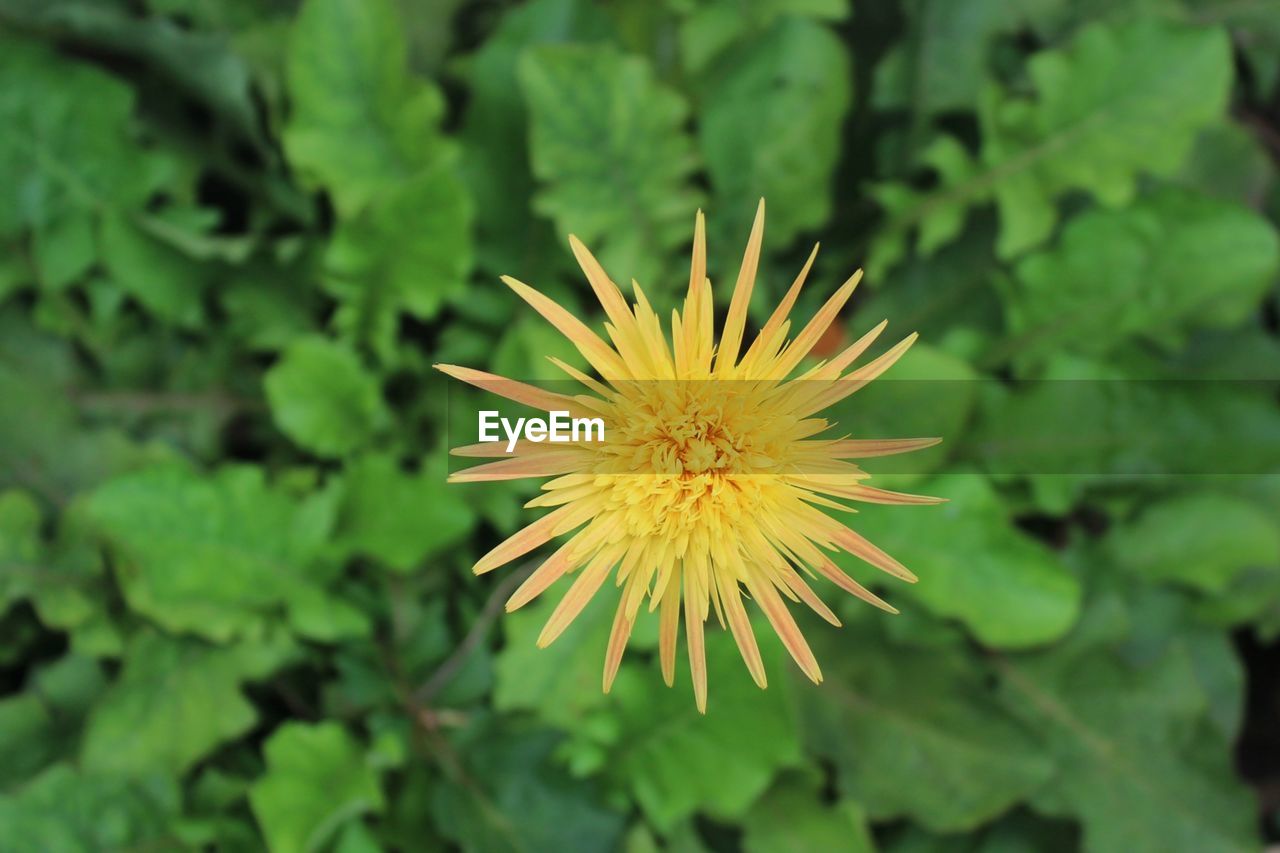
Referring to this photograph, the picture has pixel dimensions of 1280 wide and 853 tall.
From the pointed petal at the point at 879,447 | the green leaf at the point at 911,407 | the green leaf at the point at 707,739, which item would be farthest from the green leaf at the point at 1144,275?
the pointed petal at the point at 879,447

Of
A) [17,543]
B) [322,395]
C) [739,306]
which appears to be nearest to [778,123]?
[322,395]

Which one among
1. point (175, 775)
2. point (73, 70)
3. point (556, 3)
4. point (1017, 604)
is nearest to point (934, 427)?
point (1017, 604)

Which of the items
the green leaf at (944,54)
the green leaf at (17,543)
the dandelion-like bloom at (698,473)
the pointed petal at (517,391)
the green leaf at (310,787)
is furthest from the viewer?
the green leaf at (944,54)

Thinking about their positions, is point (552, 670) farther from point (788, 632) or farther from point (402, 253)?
point (788, 632)

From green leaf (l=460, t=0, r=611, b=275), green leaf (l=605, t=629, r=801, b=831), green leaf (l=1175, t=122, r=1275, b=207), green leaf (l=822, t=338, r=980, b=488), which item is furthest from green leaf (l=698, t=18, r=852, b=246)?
green leaf (l=605, t=629, r=801, b=831)

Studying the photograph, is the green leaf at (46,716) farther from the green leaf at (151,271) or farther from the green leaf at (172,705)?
the green leaf at (151,271)
